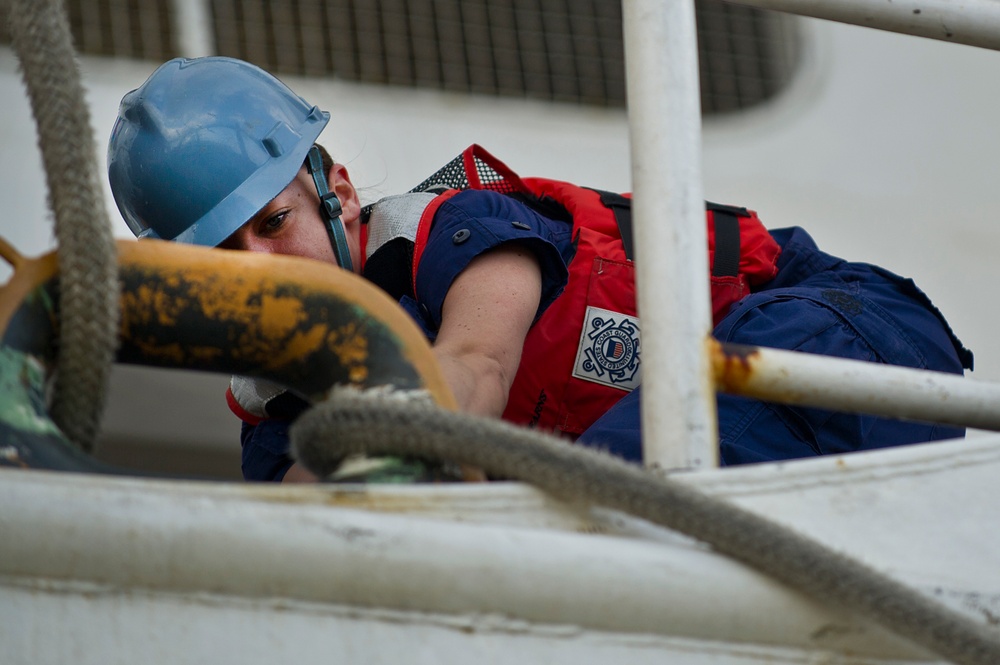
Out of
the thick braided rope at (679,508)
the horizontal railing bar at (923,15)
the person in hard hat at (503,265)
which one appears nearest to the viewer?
the thick braided rope at (679,508)

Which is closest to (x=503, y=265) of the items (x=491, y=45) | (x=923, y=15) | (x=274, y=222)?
(x=274, y=222)

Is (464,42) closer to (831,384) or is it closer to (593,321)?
(593,321)

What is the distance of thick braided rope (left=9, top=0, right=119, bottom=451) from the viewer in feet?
2.23

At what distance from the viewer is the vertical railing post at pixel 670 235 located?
28.6 inches

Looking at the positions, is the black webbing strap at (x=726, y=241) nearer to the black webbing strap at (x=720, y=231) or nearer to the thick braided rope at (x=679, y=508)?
the black webbing strap at (x=720, y=231)

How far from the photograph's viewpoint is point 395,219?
4.77 feet

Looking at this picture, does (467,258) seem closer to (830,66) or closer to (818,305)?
(818,305)

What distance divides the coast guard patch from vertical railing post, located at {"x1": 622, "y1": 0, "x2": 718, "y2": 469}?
0.52 meters

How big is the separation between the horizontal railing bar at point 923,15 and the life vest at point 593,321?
44 centimetres

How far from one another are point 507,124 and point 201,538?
2.37 metres

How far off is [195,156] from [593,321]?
1.65 ft

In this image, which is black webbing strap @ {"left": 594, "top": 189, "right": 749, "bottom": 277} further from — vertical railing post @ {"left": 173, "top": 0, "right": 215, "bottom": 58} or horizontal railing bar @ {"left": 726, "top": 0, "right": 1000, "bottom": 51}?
vertical railing post @ {"left": 173, "top": 0, "right": 215, "bottom": 58}

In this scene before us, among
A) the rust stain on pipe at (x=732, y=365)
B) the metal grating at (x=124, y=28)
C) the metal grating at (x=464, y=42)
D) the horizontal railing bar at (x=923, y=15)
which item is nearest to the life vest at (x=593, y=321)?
the horizontal railing bar at (x=923, y=15)

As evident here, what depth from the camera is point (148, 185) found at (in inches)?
55.2
